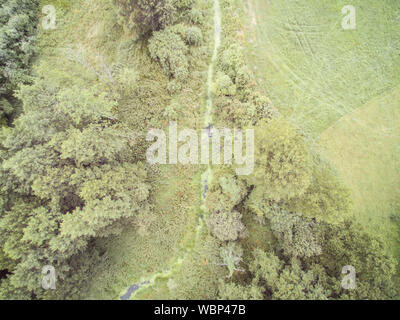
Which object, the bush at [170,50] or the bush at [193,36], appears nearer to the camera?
the bush at [170,50]

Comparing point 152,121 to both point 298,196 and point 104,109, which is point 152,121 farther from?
point 298,196

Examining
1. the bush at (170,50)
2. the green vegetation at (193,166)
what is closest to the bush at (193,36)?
the green vegetation at (193,166)

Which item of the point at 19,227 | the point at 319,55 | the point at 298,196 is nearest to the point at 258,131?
the point at 298,196

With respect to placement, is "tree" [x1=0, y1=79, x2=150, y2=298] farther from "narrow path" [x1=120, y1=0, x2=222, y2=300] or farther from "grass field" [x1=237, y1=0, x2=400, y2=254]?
"grass field" [x1=237, y1=0, x2=400, y2=254]

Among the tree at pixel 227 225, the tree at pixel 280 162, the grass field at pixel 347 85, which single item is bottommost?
the tree at pixel 227 225

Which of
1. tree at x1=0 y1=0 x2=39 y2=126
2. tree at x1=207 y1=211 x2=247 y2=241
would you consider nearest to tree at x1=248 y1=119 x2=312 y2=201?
tree at x1=207 y1=211 x2=247 y2=241

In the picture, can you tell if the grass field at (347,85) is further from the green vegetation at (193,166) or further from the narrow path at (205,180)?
the narrow path at (205,180)

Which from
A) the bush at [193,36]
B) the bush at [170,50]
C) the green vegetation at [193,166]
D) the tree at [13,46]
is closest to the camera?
the green vegetation at [193,166]

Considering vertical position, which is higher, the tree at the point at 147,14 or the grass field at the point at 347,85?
the tree at the point at 147,14
